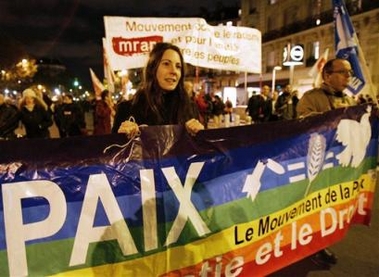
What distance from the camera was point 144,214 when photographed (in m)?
2.71

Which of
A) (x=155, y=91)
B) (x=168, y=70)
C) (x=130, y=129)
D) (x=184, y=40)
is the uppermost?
(x=184, y=40)

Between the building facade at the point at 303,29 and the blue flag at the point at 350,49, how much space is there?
→ 19609mm

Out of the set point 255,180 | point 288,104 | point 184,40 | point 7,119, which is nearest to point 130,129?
point 255,180

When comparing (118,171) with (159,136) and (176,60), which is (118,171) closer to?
(159,136)

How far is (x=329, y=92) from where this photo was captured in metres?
4.41

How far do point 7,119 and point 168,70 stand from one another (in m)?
5.88

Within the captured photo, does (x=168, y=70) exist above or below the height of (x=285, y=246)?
above

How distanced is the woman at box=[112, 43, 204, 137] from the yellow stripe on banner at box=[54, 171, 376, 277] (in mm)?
905

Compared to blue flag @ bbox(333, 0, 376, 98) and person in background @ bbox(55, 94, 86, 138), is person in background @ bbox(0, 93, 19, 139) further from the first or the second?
blue flag @ bbox(333, 0, 376, 98)

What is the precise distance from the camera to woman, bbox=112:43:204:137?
10.6 ft

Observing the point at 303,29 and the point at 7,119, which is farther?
the point at 303,29

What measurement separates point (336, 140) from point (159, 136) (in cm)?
192

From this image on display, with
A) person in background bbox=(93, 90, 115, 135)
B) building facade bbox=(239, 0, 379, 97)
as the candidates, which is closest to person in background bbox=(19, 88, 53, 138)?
person in background bbox=(93, 90, 115, 135)

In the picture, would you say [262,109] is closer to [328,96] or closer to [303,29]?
[328,96]
